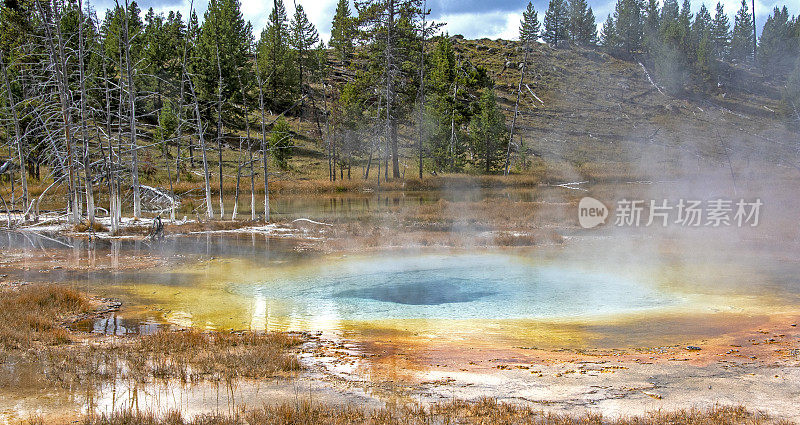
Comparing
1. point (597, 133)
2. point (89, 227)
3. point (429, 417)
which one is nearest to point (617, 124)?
point (597, 133)

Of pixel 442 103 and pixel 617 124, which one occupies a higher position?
pixel 442 103

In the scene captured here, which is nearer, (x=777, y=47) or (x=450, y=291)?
(x=450, y=291)

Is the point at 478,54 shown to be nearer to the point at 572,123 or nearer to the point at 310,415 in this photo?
the point at 572,123

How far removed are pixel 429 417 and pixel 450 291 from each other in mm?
9041

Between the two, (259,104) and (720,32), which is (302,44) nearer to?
(259,104)

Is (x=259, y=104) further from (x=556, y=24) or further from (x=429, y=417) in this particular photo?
(x=556, y=24)

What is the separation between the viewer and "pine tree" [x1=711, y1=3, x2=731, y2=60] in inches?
4427

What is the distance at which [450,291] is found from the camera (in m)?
16.0

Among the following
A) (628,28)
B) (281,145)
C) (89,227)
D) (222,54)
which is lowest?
(89,227)

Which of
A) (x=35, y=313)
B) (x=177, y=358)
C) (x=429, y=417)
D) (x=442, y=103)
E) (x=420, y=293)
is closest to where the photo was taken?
(x=429, y=417)

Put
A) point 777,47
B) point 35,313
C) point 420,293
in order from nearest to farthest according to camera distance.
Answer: point 35,313 < point 420,293 < point 777,47

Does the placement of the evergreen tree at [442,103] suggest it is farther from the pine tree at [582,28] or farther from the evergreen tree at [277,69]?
the pine tree at [582,28]

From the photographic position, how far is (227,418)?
22.6 feet

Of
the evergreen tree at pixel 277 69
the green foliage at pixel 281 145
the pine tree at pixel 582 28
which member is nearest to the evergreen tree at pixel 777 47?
the pine tree at pixel 582 28
